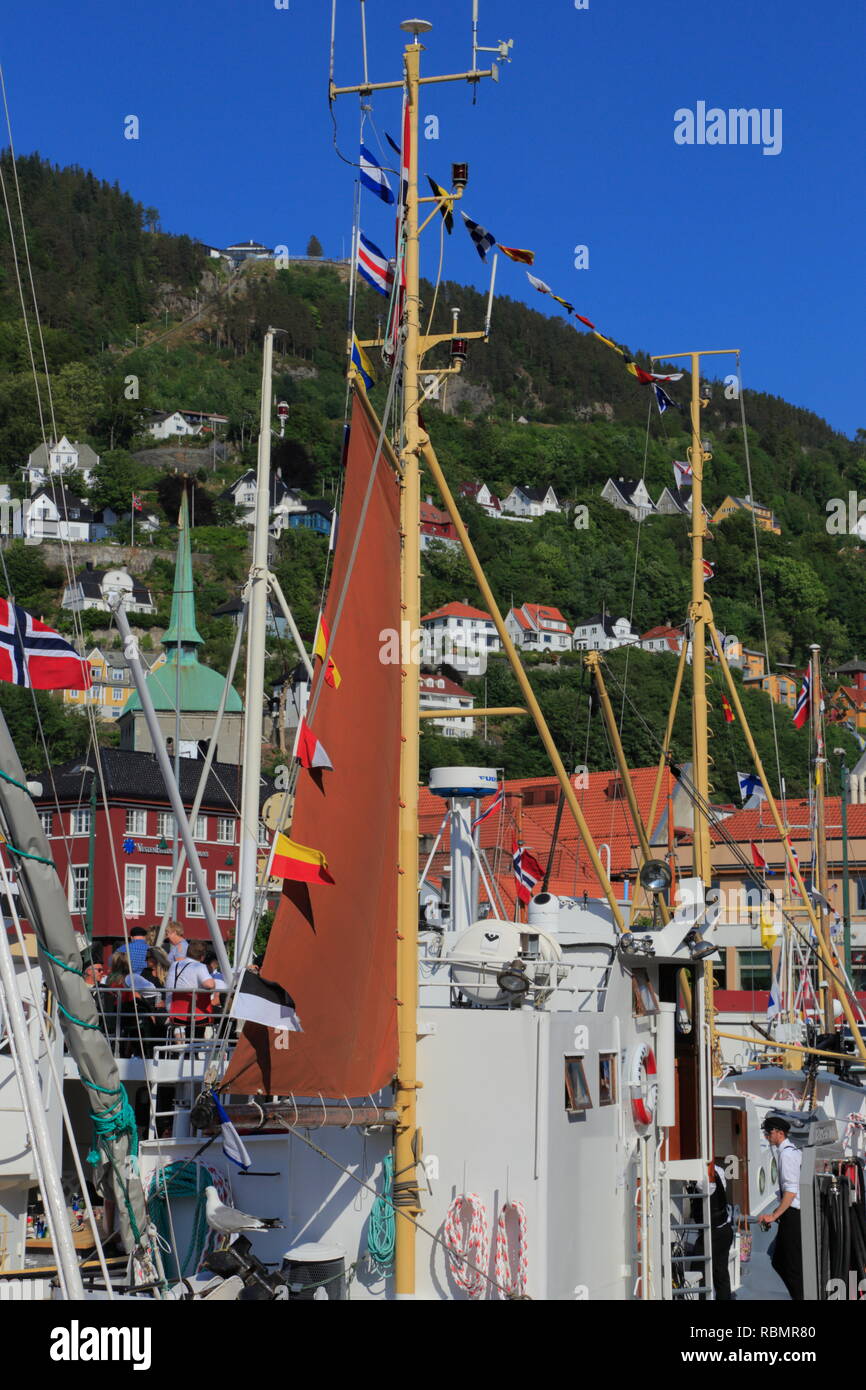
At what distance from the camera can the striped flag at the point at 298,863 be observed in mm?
11484

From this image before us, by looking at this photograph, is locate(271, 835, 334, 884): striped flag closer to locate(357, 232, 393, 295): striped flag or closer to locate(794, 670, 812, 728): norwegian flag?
locate(357, 232, 393, 295): striped flag

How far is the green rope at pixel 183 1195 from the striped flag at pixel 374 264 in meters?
7.46

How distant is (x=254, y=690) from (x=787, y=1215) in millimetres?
9191

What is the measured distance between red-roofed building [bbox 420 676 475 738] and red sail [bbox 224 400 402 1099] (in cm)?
11855

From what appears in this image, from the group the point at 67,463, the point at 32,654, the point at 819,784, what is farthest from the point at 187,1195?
the point at 67,463

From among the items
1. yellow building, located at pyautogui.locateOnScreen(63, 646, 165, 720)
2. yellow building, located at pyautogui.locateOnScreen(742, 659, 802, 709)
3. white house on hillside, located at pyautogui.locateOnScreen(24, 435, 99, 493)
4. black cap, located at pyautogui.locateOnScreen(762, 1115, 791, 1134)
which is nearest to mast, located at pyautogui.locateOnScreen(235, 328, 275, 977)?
black cap, located at pyautogui.locateOnScreen(762, 1115, 791, 1134)

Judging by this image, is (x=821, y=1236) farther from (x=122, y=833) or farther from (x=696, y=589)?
(x=122, y=833)

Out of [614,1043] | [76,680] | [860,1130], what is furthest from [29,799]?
[860,1130]

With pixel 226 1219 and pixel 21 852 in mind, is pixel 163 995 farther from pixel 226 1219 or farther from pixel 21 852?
pixel 21 852

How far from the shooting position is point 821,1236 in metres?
14.8

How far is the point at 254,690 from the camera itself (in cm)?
2052

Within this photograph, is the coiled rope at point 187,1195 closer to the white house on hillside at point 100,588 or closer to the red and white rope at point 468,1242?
the red and white rope at point 468,1242

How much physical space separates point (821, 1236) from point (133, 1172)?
22.0 feet

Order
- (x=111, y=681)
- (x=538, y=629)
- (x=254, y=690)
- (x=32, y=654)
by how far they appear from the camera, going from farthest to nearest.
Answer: (x=538, y=629), (x=111, y=681), (x=254, y=690), (x=32, y=654)
